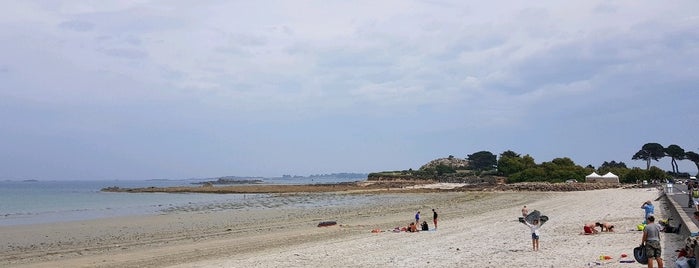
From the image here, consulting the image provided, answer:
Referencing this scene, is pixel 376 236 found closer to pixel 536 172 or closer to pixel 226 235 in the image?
pixel 226 235

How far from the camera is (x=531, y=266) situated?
14211mm

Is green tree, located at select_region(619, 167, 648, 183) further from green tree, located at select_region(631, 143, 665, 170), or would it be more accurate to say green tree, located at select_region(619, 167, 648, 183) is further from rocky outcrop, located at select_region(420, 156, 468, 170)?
rocky outcrop, located at select_region(420, 156, 468, 170)

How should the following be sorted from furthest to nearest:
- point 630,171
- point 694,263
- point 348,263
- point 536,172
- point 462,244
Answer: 1. point 536,172
2. point 630,171
3. point 462,244
4. point 348,263
5. point 694,263

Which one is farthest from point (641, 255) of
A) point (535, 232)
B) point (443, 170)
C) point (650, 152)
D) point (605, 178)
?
point (443, 170)

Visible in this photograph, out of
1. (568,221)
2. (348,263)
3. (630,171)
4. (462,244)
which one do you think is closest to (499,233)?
(462,244)

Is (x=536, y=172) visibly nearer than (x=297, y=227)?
No

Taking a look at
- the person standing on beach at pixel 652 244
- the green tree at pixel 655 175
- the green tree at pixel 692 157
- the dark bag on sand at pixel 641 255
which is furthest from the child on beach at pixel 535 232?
the green tree at pixel 692 157

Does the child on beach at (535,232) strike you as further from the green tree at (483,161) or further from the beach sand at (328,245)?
the green tree at (483,161)

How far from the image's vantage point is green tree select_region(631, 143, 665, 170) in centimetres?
12081

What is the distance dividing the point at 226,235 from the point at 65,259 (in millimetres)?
7898

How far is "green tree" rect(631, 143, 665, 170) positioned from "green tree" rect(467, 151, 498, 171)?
35.6 metres

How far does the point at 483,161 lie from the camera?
509 feet

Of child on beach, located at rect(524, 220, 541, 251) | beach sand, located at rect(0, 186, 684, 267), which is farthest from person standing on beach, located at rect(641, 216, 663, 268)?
child on beach, located at rect(524, 220, 541, 251)

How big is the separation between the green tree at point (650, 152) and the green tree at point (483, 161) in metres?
35.6
